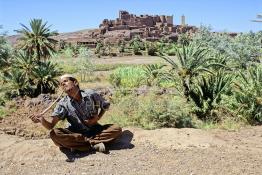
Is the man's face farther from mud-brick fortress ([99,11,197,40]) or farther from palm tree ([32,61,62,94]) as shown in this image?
mud-brick fortress ([99,11,197,40])

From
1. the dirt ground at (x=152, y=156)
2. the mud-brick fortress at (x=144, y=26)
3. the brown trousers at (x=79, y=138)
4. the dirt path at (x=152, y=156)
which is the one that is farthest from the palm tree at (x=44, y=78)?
the mud-brick fortress at (x=144, y=26)

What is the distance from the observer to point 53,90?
786 inches

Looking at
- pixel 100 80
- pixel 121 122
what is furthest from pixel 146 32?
pixel 121 122

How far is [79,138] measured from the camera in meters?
6.48

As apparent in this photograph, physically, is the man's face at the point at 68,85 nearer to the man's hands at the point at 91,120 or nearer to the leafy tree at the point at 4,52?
the man's hands at the point at 91,120

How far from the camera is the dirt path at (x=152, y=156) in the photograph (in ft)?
19.8

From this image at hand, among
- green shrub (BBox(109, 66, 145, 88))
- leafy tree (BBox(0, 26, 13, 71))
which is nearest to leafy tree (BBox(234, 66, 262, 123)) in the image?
green shrub (BBox(109, 66, 145, 88))

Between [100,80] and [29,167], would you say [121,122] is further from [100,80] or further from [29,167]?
[100,80]

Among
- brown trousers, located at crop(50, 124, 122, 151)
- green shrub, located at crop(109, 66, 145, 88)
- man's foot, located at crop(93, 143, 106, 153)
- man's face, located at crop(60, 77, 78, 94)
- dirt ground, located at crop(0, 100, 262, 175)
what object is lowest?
green shrub, located at crop(109, 66, 145, 88)

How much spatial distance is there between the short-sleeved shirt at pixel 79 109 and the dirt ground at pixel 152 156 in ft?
1.35

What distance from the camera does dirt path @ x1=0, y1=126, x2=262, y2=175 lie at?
6.04 m

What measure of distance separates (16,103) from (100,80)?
24.4ft

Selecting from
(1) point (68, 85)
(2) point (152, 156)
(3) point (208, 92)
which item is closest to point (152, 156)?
(2) point (152, 156)

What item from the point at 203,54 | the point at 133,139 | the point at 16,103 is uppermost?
the point at 203,54
